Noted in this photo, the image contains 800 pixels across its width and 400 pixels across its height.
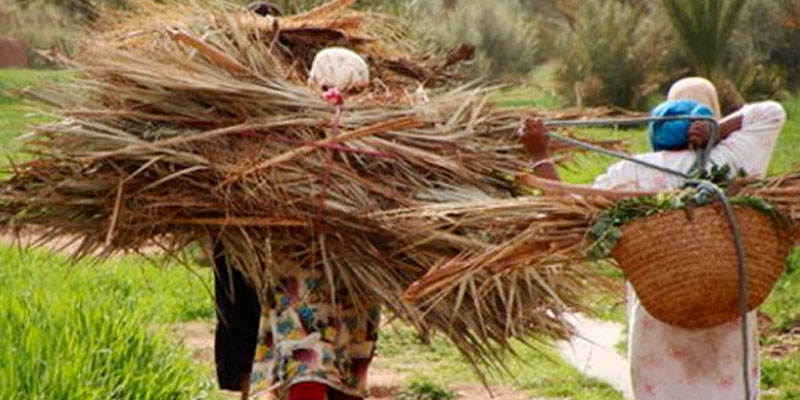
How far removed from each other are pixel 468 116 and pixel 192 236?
1.01m

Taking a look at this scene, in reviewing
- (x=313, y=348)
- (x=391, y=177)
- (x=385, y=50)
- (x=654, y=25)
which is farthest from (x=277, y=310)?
(x=654, y=25)

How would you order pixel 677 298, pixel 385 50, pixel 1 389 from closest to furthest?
1. pixel 677 298
2. pixel 1 389
3. pixel 385 50

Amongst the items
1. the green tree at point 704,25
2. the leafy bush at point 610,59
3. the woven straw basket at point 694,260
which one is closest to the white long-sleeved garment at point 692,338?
the woven straw basket at point 694,260

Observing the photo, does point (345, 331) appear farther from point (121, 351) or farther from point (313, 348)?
point (121, 351)

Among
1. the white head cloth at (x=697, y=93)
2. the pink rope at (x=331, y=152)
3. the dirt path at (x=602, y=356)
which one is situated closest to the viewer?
the white head cloth at (x=697, y=93)

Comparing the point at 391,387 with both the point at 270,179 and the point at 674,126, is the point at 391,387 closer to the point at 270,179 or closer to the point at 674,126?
the point at 270,179

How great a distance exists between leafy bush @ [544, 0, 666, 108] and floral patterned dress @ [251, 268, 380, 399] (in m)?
18.3

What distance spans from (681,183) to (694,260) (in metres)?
0.45

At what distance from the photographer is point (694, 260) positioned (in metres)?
4.35

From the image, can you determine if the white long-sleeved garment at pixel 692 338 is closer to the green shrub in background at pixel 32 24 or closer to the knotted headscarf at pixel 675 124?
the knotted headscarf at pixel 675 124

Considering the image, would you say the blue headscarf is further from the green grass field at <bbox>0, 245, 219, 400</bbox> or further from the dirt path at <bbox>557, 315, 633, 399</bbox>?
the dirt path at <bbox>557, 315, 633, 399</bbox>

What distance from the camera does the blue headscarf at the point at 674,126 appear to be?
4984 mm

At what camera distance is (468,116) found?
239 inches

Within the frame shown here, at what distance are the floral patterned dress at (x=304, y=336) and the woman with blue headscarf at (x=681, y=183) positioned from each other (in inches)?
40.5
